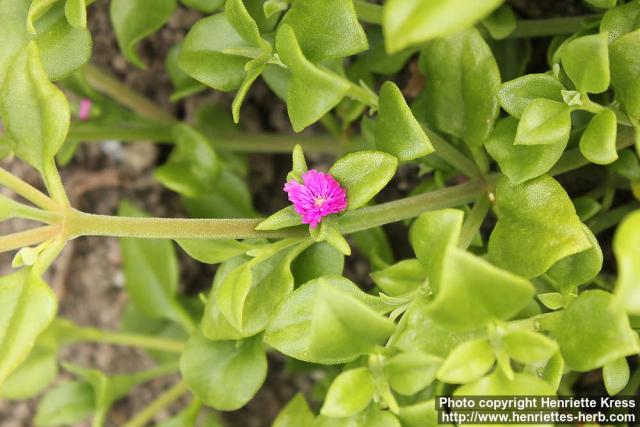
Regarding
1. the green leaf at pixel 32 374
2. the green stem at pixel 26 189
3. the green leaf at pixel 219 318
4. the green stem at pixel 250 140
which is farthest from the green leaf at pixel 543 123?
the green leaf at pixel 32 374

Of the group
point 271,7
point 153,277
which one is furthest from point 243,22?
point 153,277

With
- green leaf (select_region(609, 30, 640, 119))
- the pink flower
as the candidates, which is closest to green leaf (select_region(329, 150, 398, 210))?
the pink flower

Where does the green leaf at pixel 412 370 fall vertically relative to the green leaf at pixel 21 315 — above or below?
below

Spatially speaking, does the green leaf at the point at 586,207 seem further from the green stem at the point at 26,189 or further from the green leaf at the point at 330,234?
the green stem at the point at 26,189

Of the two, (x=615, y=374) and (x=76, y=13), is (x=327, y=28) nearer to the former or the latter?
(x=76, y=13)

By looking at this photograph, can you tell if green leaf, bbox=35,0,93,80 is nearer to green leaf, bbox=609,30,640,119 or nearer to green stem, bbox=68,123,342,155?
green stem, bbox=68,123,342,155
